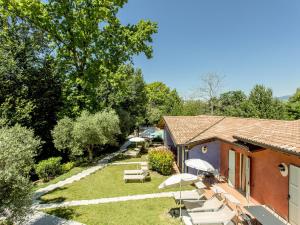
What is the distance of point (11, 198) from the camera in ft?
29.1

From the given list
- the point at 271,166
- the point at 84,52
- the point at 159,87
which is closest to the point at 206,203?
the point at 271,166

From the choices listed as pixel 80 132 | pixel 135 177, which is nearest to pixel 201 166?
pixel 135 177

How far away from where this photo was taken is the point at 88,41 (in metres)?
28.8

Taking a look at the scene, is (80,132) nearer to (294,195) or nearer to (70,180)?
(70,180)

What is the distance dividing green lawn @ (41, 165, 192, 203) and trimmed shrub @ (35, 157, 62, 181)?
3.63 meters

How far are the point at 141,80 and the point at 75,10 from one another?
18.2m

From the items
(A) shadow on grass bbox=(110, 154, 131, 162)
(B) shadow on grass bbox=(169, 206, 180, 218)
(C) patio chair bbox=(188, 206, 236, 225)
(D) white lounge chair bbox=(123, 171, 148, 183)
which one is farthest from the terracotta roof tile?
(A) shadow on grass bbox=(110, 154, 131, 162)

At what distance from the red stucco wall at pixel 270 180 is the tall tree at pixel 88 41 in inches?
791

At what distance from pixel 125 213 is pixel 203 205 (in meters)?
4.19

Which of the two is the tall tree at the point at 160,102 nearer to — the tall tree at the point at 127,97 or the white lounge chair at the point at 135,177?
the tall tree at the point at 127,97

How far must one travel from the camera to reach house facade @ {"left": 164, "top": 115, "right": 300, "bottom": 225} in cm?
1005

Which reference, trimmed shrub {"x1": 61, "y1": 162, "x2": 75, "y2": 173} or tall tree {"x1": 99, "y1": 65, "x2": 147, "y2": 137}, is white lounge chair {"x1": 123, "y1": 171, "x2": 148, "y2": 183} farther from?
tall tree {"x1": 99, "y1": 65, "x2": 147, "y2": 137}

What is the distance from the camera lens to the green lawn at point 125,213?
38.7 feet

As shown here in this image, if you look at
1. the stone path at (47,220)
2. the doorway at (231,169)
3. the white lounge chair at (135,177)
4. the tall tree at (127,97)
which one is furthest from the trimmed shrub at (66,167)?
the doorway at (231,169)
